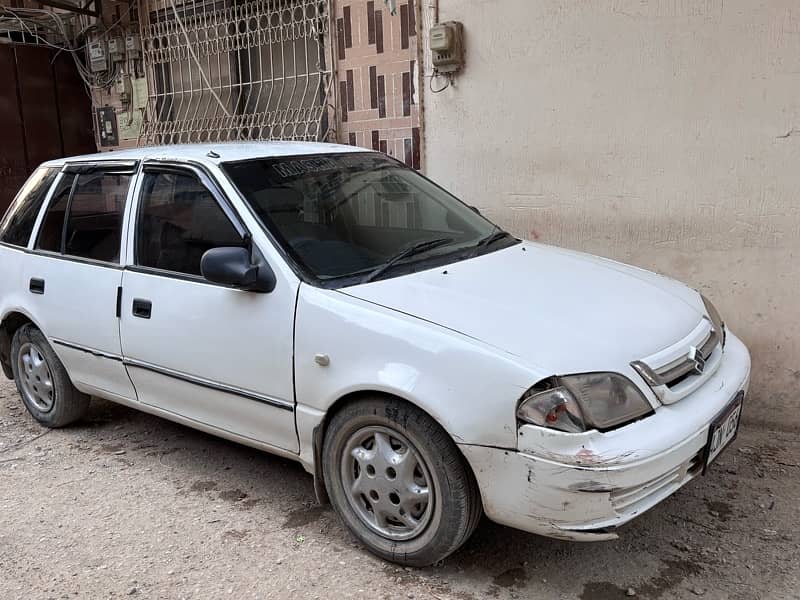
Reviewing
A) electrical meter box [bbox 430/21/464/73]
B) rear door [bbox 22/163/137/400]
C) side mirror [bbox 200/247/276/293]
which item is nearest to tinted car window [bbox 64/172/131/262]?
rear door [bbox 22/163/137/400]

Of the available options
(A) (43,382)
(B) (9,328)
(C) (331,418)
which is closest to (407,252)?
(C) (331,418)

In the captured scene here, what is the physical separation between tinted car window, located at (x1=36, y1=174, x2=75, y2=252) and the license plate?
3.59m

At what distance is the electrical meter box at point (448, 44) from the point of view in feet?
17.3

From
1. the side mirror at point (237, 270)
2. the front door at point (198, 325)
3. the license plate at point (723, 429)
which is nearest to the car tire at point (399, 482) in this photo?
the front door at point (198, 325)

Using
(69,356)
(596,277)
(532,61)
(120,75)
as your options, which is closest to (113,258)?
(69,356)

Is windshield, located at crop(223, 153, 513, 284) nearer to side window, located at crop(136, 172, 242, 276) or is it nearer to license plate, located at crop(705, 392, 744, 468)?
side window, located at crop(136, 172, 242, 276)

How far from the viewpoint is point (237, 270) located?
10.1ft

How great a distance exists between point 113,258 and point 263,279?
1.22 metres

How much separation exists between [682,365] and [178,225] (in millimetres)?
2408

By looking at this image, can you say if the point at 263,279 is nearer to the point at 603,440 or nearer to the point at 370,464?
the point at 370,464

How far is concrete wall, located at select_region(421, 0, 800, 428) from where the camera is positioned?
13.9 feet

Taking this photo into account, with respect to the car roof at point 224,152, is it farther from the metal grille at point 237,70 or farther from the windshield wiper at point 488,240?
the metal grille at point 237,70

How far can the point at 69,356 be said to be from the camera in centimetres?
419

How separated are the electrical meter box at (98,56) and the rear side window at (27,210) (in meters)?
4.30
